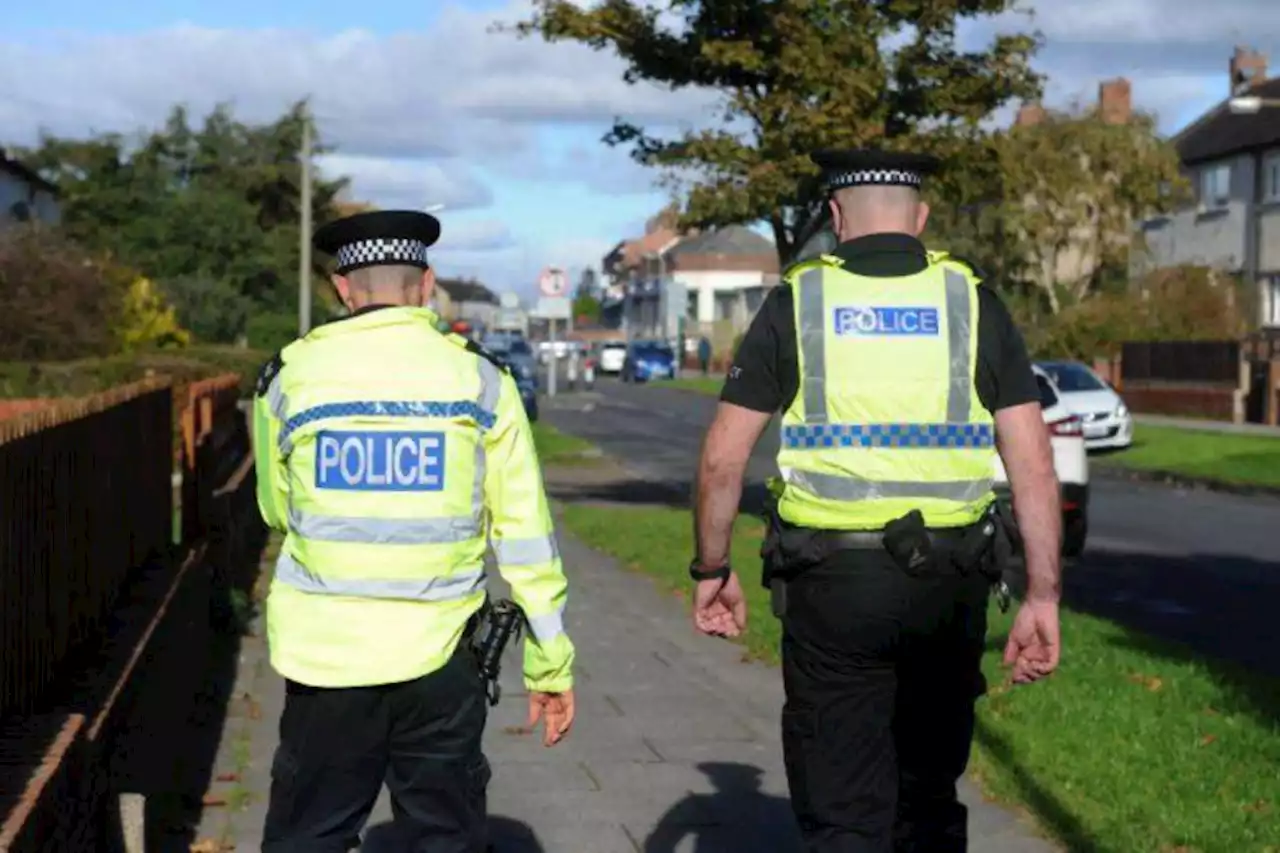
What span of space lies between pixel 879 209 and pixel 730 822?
2.75 metres

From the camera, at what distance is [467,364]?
183 inches

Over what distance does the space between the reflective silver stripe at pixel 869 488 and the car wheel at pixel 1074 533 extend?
38.5 feet

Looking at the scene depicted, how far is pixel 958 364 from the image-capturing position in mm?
4891

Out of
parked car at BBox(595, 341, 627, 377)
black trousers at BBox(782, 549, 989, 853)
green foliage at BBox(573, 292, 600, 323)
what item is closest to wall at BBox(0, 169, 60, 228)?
parked car at BBox(595, 341, 627, 377)

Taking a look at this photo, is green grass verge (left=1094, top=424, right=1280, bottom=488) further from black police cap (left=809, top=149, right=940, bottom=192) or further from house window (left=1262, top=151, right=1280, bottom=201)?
black police cap (left=809, top=149, right=940, bottom=192)

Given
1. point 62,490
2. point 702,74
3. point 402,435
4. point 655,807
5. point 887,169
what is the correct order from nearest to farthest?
1. point 402,435
2. point 887,169
3. point 62,490
4. point 655,807
5. point 702,74

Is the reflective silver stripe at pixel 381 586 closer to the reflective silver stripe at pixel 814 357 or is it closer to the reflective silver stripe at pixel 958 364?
the reflective silver stripe at pixel 814 357

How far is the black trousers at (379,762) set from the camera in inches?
179

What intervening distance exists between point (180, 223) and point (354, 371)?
167 ft

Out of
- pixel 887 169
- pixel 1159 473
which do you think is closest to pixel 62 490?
pixel 887 169

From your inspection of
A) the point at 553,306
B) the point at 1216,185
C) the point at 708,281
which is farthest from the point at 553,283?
the point at 708,281

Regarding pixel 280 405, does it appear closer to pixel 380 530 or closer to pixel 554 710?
pixel 380 530

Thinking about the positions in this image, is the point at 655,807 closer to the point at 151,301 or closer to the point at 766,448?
the point at 766,448

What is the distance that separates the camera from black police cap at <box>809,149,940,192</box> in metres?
4.96
